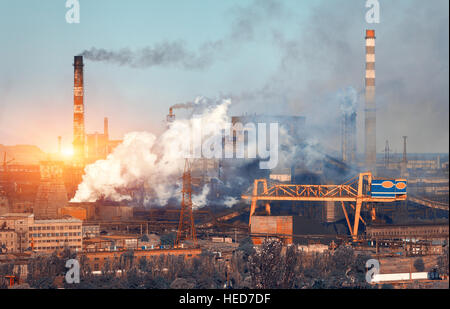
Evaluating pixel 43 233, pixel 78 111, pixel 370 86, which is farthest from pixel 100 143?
pixel 43 233

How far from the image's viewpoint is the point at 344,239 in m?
35.2

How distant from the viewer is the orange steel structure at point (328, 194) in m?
36.8

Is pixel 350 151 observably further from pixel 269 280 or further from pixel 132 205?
pixel 269 280

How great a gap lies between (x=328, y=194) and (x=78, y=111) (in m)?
14.1

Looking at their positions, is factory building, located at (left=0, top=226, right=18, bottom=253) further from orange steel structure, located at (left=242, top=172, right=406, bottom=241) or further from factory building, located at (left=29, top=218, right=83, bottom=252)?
orange steel structure, located at (left=242, top=172, right=406, bottom=241)

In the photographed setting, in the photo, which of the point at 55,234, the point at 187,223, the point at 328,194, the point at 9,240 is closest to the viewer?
the point at 9,240

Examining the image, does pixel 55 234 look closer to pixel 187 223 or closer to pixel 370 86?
pixel 187 223

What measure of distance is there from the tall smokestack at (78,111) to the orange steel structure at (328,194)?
10705 millimetres

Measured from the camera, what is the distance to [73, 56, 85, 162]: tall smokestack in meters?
44.8

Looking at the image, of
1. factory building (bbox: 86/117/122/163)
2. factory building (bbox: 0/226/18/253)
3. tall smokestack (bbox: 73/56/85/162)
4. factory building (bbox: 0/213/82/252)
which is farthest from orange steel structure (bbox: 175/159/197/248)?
factory building (bbox: 86/117/122/163)

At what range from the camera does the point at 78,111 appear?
46.1 metres

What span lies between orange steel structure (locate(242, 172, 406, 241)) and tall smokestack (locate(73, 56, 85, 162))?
421 inches

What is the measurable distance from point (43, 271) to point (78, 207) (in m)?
13.7
